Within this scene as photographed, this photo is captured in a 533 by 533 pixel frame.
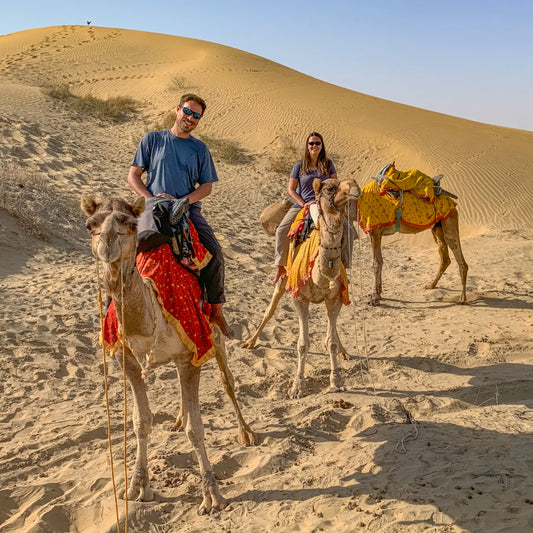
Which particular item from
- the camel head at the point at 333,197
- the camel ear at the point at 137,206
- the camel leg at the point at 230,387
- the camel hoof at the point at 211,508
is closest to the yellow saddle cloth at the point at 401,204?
the camel head at the point at 333,197

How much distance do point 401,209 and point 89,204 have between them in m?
8.16

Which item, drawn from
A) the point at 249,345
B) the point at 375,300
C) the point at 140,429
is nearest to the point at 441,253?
the point at 375,300

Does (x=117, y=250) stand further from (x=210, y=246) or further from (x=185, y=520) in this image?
(x=185, y=520)

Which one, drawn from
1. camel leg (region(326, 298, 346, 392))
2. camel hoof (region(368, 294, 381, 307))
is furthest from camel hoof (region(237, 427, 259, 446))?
camel hoof (region(368, 294, 381, 307))

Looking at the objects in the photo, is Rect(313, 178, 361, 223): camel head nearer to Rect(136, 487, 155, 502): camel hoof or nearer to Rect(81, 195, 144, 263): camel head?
Rect(81, 195, 144, 263): camel head

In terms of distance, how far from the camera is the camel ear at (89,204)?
325 centimetres

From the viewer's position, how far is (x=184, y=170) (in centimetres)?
475

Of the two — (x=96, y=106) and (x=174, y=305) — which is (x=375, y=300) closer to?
(x=174, y=305)

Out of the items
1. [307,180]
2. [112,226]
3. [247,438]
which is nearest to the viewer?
[112,226]

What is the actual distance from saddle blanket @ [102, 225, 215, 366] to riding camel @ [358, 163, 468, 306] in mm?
6502

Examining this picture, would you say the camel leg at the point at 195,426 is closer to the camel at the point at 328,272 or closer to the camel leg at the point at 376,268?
the camel at the point at 328,272

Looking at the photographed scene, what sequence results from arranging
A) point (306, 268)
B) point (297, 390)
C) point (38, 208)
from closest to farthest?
point (306, 268), point (297, 390), point (38, 208)

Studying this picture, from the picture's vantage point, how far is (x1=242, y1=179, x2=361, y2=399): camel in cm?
537

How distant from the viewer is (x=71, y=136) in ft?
61.0
